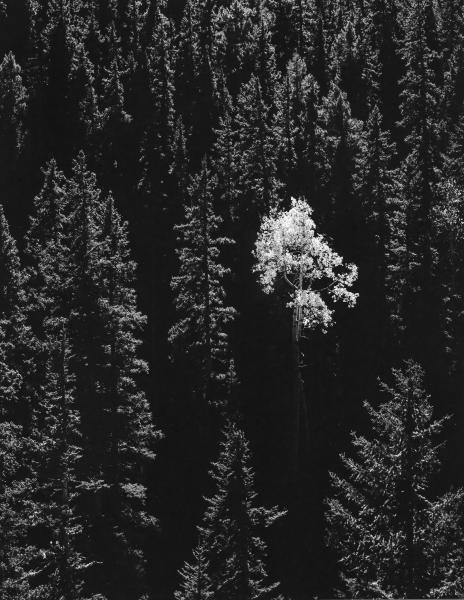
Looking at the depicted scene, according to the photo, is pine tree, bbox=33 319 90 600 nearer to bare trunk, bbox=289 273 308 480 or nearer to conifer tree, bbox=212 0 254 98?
bare trunk, bbox=289 273 308 480

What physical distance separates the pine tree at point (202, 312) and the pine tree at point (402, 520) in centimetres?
2328

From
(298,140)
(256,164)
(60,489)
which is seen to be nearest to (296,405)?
(60,489)

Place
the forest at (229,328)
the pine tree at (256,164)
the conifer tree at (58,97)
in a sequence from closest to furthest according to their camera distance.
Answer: the forest at (229,328) → the pine tree at (256,164) → the conifer tree at (58,97)

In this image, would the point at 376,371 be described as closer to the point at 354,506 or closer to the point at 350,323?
the point at 350,323

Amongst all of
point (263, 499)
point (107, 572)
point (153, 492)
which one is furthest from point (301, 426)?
point (107, 572)

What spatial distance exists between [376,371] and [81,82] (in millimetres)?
41337

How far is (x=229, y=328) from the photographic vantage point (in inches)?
1858

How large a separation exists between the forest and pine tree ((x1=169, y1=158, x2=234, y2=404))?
0.18m

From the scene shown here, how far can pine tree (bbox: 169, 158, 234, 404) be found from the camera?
4184 cm

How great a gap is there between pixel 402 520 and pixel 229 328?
30909 millimetres

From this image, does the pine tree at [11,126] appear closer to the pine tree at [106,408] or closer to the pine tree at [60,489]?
the pine tree at [106,408]

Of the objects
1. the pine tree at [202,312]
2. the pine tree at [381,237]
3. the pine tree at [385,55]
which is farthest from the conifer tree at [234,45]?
the pine tree at [202,312]

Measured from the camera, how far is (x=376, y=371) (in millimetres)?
44562

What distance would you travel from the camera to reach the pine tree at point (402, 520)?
1628cm
